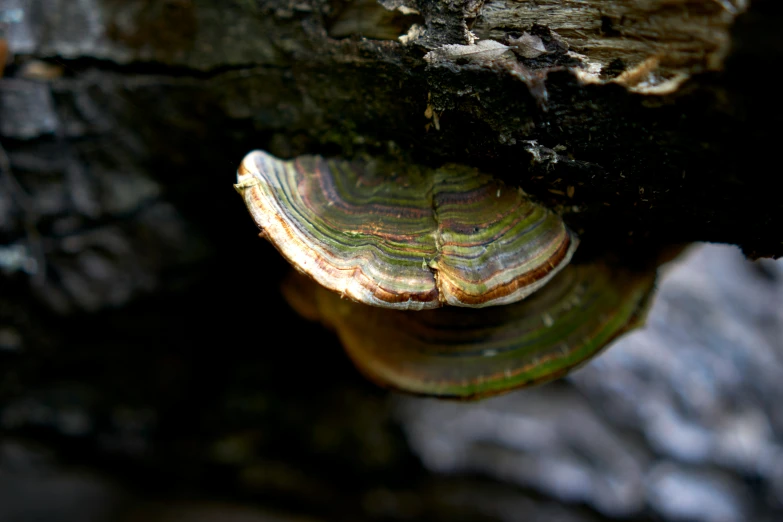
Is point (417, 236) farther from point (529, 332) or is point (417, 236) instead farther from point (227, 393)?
point (227, 393)

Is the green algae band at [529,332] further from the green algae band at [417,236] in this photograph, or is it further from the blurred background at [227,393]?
the blurred background at [227,393]

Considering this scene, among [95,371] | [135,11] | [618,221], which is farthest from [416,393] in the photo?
[95,371]

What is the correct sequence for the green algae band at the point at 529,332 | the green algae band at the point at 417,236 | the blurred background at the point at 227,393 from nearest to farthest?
1. the green algae band at the point at 417,236
2. the green algae band at the point at 529,332
3. the blurred background at the point at 227,393

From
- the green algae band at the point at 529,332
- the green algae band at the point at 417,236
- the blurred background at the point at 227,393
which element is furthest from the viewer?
the blurred background at the point at 227,393

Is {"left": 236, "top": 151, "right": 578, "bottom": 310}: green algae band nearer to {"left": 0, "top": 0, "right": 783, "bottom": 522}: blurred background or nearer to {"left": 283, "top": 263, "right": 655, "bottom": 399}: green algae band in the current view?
{"left": 283, "top": 263, "right": 655, "bottom": 399}: green algae band

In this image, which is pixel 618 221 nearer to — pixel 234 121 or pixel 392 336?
pixel 392 336

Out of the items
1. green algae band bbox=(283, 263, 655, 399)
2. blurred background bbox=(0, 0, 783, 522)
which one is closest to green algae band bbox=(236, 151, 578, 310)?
green algae band bbox=(283, 263, 655, 399)

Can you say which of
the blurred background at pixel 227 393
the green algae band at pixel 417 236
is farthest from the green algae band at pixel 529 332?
the blurred background at pixel 227 393
